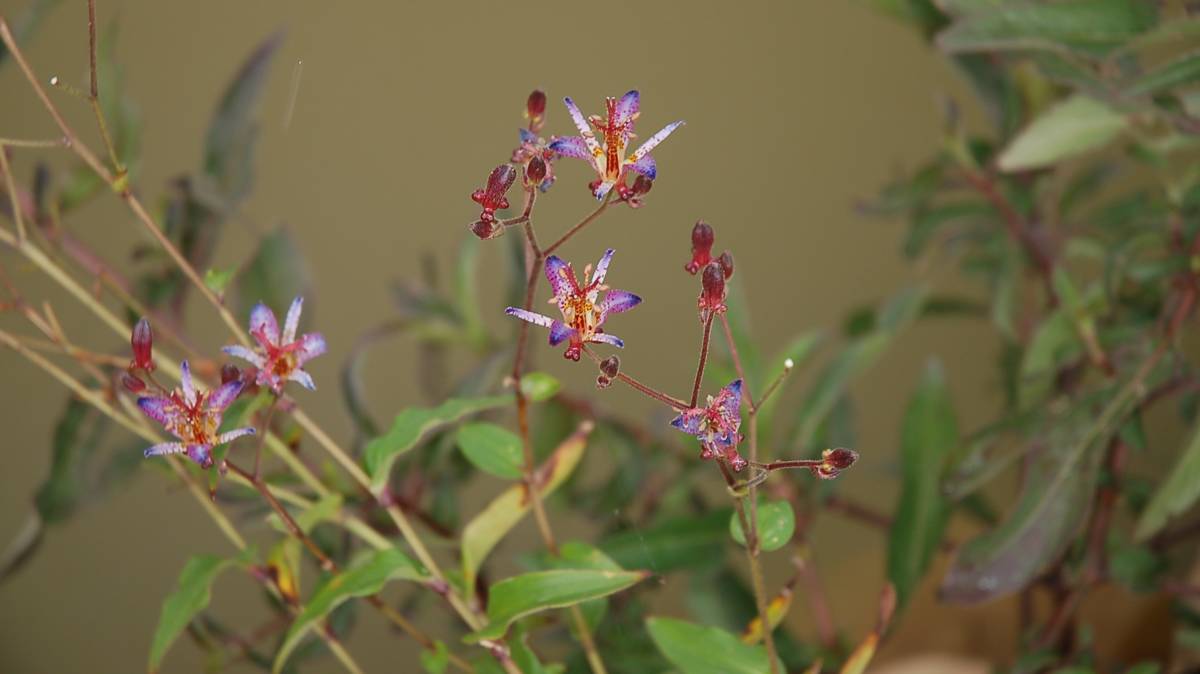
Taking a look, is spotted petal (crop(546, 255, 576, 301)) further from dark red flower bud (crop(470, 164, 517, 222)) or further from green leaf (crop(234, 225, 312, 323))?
green leaf (crop(234, 225, 312, 323))

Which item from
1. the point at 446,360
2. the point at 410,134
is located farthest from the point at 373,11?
the point at 446,360

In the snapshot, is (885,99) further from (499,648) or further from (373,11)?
(499,648)

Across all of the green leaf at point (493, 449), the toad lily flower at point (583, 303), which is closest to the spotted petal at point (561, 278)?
the toad lily flower at point (583, 303)

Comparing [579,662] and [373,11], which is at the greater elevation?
[373,11]

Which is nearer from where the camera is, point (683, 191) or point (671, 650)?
point (671, 650)

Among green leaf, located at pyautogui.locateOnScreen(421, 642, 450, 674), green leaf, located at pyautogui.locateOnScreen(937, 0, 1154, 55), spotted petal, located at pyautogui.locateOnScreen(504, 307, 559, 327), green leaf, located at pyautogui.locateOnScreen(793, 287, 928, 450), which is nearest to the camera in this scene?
spotted petal, located at pyautogui.locateOnScreen(504, 307, 559, 327)

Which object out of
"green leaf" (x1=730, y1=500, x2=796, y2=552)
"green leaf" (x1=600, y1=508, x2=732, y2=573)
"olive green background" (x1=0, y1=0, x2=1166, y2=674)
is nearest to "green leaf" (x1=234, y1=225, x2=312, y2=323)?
"olive green background" (x1=0, y1=0, x2=1166, y2=674)
